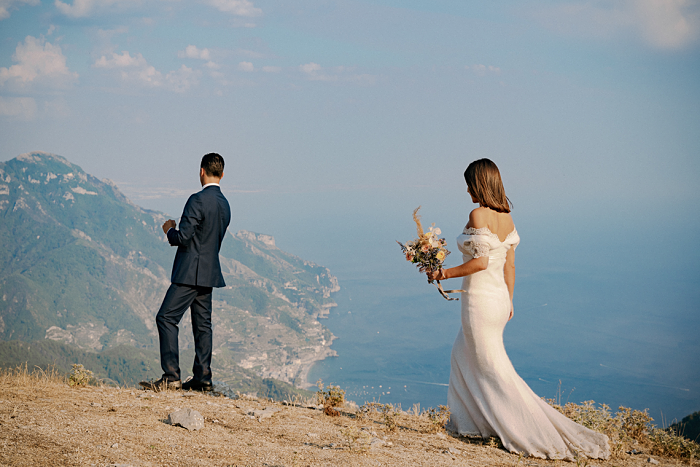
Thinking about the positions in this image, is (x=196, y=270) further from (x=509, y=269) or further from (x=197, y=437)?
(x=509, y=269)

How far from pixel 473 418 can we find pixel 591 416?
1912mm

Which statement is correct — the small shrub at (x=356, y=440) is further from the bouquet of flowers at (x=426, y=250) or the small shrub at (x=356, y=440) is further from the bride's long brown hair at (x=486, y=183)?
the bride's long brown hair at (x=486, y=183)

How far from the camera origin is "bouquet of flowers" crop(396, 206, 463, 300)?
4.70 m

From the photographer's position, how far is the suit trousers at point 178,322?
19.5 ft

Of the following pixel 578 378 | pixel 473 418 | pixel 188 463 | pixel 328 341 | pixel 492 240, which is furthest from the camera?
pixel 328 341

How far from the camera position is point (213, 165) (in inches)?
239

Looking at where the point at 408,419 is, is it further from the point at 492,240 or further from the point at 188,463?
the point at 188,463

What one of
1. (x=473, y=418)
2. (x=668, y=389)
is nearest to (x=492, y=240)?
(x=473, y=418)

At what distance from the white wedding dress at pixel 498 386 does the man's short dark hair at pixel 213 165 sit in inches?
126

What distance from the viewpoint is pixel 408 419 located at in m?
6.02

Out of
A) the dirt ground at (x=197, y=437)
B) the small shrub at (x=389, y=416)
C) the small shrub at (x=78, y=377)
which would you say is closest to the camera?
the dirt ground at (x=197, y=437)

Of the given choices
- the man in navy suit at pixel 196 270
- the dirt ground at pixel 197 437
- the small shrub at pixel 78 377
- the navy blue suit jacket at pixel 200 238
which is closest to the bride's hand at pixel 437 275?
the dirt ground at pixel 197 437

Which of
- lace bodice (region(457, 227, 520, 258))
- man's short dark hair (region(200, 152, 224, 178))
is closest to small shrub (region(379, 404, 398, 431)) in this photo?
lace bodice (region(457, 227, 520, 258))

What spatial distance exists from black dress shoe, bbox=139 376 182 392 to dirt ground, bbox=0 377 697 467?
134 millimetres
